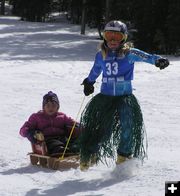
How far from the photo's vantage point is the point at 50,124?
21.1 feet

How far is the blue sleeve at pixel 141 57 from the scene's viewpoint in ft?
17.9

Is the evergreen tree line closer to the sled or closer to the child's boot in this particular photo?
the sled

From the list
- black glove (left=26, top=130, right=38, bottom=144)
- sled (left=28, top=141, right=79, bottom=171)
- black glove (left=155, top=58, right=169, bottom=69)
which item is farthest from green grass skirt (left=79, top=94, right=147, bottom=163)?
black glove (left=26, top=130, right=38, bottom=144)

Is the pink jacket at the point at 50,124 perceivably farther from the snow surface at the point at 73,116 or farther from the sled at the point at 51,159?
the snow surface at the point at 73,116

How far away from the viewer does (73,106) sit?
1058 cm

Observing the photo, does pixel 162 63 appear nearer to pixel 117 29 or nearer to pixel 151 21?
pixel 117 29

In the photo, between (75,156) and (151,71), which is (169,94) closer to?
(151,71)

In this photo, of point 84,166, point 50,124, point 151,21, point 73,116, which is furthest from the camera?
point 151,21

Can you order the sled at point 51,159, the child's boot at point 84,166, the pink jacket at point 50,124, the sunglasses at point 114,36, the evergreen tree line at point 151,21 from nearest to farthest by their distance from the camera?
the sunglasses at point 114,36 < the child's boot at point 84,166 < the sled at point 51,159 < the pink jacket at point 50,124 < the evergreen tree line at point 151,21

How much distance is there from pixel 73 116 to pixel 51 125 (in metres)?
3.17

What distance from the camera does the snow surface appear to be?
5.32 m

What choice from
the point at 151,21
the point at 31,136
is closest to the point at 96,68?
the point at 31,136

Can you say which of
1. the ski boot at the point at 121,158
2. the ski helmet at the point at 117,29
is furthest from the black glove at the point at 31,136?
the ski helmet at the point at 117,29

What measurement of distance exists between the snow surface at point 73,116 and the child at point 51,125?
1.30ft
